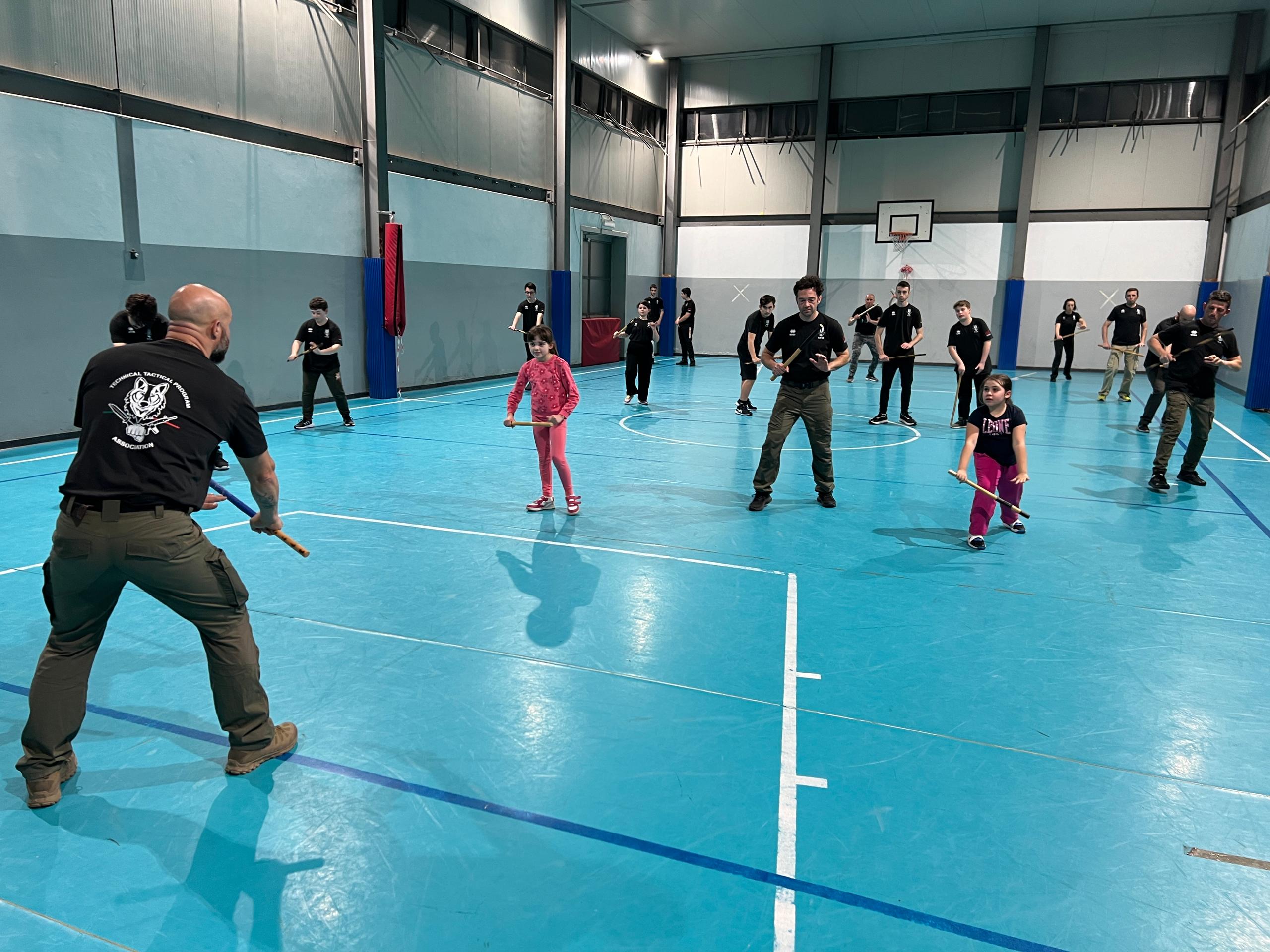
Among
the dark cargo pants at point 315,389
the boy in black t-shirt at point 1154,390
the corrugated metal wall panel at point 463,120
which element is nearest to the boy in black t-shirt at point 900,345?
the boy in black t-shirt at point 1154,390

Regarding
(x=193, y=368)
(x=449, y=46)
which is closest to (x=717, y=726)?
(x=193, y=368)

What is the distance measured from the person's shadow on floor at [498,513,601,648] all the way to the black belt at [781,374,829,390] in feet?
9.33

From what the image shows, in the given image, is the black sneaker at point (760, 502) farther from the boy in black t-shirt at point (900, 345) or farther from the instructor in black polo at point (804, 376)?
the boy in black t-shirt at point (900, 345)

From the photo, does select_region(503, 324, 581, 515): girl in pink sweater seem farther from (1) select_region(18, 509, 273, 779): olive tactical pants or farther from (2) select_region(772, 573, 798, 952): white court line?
(1) select_region(18, 509, 273, 779): olive tactical pants

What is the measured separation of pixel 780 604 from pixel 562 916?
3.52 m

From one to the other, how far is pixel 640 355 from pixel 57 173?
9.41 metres

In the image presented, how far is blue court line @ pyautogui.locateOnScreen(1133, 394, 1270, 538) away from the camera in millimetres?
8711

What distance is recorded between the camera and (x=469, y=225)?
19516mm

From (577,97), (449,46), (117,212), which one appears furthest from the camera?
(577,97)

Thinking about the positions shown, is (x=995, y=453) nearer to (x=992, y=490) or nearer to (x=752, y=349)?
(x=992, y=490)

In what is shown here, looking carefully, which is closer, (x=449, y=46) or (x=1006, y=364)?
(x=449, y=46)

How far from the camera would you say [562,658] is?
5312 millimetres

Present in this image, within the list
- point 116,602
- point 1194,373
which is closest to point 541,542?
point 116,602

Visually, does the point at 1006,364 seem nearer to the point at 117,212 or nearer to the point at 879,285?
the point at 879,285
